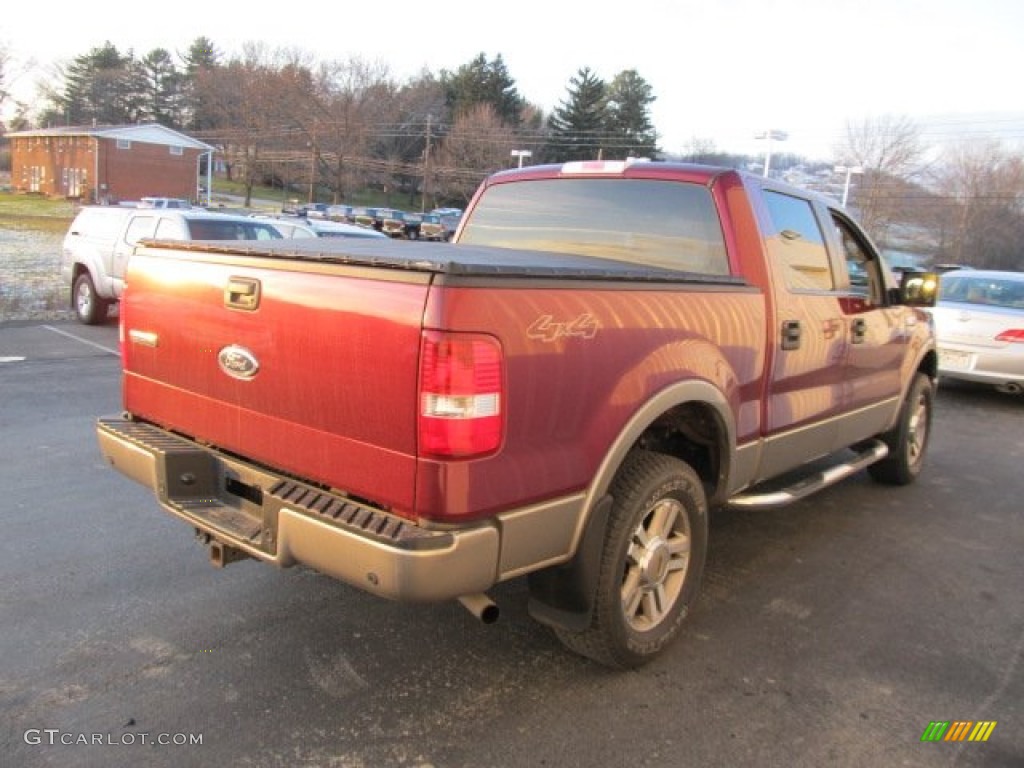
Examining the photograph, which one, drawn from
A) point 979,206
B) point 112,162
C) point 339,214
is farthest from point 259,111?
point 979,206

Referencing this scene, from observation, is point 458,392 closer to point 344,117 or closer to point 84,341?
point 84,341

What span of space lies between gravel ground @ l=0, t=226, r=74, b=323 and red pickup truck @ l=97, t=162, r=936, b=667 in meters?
10.7

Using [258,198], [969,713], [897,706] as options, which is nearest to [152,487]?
[897,706]

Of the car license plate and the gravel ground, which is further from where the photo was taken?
the gravel ground

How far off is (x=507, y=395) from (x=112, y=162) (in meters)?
69.8

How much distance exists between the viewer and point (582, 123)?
7931cm

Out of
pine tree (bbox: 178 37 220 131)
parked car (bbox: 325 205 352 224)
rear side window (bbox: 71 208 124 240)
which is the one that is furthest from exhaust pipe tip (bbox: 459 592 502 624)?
pine tree (bbox: 178 37 220 131)

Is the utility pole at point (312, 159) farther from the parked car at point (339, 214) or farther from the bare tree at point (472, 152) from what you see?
the parked car at point (339, 214)

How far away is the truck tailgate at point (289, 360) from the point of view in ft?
8.20

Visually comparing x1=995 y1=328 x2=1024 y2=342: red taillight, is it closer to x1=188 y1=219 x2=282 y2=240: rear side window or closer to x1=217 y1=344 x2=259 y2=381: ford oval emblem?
x1=188 y1=219 x2=282 y2=240: rear side window

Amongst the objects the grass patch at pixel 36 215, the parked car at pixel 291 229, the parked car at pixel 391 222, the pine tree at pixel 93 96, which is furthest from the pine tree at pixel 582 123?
the parked car at pixel 291 229

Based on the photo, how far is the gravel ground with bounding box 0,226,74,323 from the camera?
12930 millimetres

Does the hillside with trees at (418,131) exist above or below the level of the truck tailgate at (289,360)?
above

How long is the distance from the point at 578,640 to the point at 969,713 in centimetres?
149
